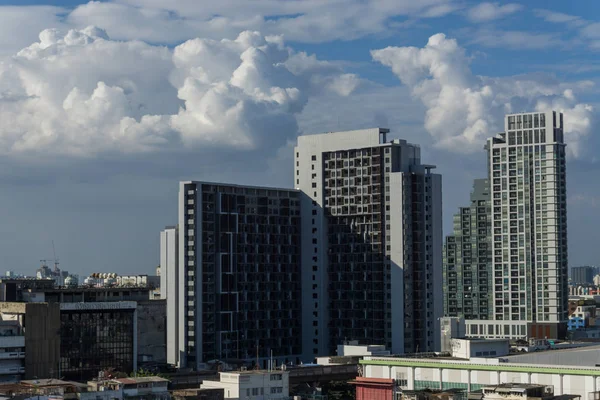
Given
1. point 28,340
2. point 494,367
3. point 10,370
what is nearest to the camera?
point 494,367

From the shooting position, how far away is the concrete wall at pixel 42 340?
550 ft

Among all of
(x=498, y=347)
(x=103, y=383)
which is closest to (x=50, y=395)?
(x=103, y=383)

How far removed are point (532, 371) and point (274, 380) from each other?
106 feet

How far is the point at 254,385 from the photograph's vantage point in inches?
5522

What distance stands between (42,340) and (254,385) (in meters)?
45.4

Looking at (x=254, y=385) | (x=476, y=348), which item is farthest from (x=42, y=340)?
(x=476, y=348)

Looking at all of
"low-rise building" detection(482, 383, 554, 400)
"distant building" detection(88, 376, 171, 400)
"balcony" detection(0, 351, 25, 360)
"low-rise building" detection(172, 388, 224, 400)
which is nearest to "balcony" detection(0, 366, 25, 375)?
"balcony" detection(0, 351, 25, 360)

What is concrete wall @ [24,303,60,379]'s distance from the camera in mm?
167625

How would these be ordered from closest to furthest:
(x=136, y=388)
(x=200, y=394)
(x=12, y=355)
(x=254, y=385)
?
1. (x=136, y=388)
2. (x=200, y=394)
3. (x=254, y=385)
4. (x=12, y=355)

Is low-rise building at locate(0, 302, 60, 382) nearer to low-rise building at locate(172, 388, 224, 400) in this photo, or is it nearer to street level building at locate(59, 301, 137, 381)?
street level building at locate(59, 301, 137, 381)

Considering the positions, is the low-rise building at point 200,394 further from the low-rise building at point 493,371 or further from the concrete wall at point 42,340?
the concrete wall at point 42,340

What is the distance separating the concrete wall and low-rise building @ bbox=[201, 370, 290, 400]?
36.6m

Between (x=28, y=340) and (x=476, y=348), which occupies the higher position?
(x=28, y=340)

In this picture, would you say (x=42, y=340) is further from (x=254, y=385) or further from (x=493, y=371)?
(x=493, y=371)
